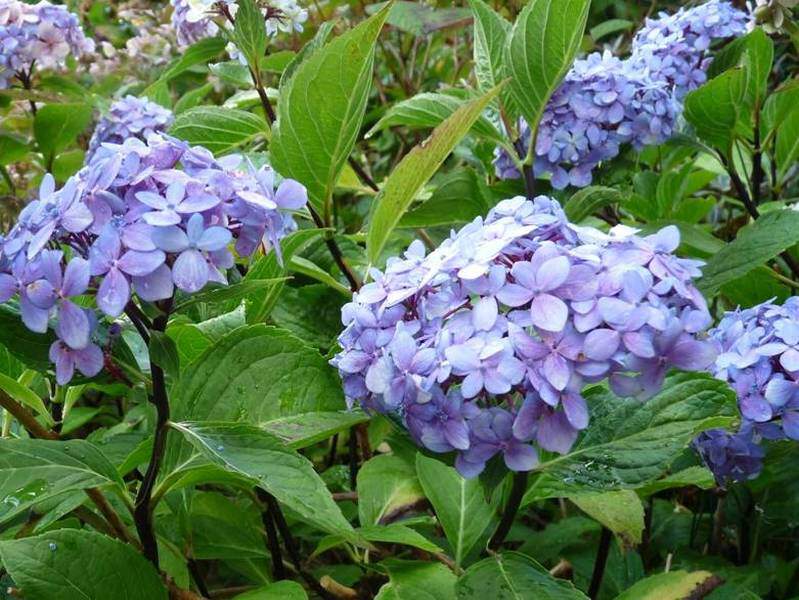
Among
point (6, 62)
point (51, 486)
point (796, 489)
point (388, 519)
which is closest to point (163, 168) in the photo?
point (51, 486)

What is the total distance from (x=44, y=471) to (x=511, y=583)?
0.45m

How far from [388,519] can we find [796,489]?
23.4 inches

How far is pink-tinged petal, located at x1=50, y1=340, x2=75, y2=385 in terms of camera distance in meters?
0.83

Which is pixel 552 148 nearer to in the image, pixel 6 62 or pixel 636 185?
pixel 636 185

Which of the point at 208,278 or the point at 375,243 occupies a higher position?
the point at 208,278

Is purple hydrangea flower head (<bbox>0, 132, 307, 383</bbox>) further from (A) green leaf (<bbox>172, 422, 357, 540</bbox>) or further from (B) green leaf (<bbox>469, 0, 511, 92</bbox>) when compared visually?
(B) green leaf (<bbox>469, 0, 511, 92</bbox>)

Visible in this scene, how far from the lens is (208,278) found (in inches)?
31.2

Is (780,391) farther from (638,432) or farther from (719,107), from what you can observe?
(719,107)

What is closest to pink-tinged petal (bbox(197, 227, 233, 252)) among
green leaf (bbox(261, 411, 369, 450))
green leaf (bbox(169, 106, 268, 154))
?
green leaf (bbox(261, 411, 369, 450))

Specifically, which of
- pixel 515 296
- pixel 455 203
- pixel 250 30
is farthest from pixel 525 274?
pixel 250 30

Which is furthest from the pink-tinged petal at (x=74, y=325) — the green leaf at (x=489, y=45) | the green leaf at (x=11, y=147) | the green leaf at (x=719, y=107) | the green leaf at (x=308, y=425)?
the green leaf at (x=11, y=147)

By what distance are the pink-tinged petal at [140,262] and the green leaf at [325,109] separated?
35 cm

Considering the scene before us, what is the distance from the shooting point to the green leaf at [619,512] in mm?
1082

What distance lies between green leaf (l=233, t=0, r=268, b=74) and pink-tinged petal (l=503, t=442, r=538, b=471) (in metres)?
0.83
